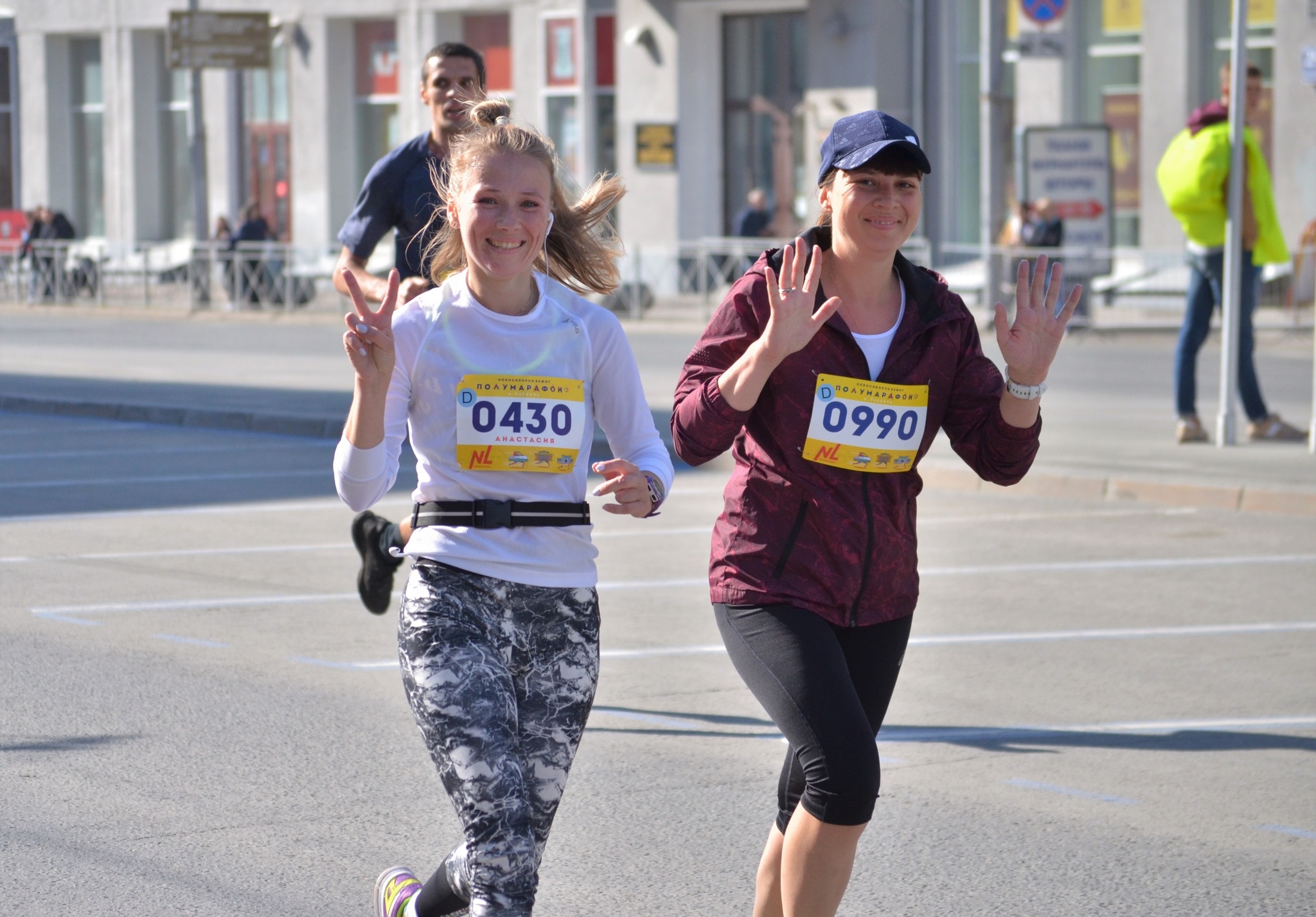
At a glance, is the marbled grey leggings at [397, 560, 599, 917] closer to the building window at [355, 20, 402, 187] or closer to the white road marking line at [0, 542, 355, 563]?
the white road marking line at [0, 542, 355, 563]

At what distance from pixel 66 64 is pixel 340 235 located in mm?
38363

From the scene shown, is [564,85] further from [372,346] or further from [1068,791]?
[372,346]

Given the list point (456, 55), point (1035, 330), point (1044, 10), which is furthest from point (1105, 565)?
point (1044, 10)

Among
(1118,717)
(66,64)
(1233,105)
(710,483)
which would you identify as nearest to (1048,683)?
(1118,717)

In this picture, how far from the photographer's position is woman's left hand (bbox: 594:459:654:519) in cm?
396

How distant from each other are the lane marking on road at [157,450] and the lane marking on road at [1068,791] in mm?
9651

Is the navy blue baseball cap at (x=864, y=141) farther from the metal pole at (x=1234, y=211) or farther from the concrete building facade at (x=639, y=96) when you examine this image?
the concrete building facade at (x=639, y=96)

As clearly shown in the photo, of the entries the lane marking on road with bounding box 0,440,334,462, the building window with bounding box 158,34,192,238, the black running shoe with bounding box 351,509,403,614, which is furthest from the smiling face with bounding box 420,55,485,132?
the building window with bounding box 158,34,192,238

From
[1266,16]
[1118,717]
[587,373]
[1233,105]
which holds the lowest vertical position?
[1118,717]

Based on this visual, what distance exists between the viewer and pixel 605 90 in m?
35.5

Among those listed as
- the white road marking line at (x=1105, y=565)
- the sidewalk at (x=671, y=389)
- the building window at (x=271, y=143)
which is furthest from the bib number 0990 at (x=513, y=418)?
the building window at (x=271, y=143)

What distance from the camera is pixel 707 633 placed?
810cm

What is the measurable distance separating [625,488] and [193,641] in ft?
13.5

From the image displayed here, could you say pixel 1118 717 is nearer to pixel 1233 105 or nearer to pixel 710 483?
pixel 710 483
